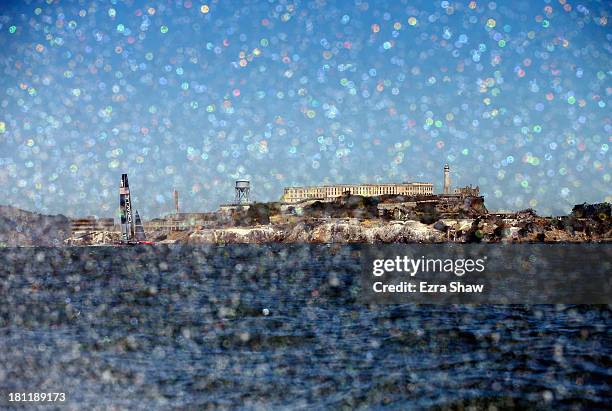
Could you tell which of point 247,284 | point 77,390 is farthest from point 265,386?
point 247,284

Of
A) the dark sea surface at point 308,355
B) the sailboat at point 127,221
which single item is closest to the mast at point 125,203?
the sailboat at point 127,221

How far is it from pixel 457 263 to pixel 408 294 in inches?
1984

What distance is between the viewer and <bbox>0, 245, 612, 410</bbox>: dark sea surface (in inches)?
593

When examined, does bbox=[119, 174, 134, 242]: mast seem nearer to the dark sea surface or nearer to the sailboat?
the sailboat


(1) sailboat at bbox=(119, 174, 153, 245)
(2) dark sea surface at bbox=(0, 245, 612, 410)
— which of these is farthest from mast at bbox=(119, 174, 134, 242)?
(2) dark sea surface at bbox=(0, 245, 612, 410)

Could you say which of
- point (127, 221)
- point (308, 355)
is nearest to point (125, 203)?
point (127, 221)

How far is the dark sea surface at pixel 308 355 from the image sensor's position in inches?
593

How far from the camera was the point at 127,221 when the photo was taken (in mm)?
139875

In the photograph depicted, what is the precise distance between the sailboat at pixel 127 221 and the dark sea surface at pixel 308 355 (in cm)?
10697

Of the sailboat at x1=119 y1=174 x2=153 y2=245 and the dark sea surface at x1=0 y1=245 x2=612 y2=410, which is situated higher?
the sailboat at x1=119 y1=174 x2=153 y2=245

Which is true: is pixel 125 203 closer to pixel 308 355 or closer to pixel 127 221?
pixel 127 221

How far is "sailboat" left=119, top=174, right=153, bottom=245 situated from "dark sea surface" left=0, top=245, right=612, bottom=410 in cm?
10697

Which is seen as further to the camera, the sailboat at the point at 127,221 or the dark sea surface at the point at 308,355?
the sailboat at the point at 127,221

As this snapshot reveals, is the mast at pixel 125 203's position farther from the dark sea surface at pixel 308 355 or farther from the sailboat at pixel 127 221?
the dark sea surface at pixel 308 355
